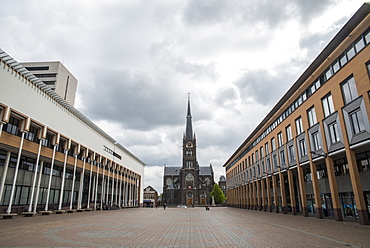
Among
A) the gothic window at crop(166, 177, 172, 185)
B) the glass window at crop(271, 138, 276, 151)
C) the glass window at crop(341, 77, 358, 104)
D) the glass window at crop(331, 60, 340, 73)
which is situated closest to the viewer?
the glass window at crop(341, 77, 358, 104)

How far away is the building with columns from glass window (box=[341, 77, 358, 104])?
3141cm

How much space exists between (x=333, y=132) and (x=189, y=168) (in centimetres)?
9230

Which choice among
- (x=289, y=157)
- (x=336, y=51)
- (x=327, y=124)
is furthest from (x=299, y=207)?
(x=336, y=51)

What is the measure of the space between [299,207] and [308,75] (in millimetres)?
19254

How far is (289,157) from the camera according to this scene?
108 ft

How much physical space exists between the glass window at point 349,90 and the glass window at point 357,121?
1200 mm

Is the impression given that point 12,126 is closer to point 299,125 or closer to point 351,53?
point 299,125

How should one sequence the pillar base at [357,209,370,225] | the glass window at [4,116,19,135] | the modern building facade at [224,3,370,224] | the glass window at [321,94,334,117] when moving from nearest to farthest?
1. the pillar base at [357,209,370,225]
2. the modern building facade at [224,3,370,224]
3. the glass window at [321,94,334,117]
4. the glass window at [4,116,19,135]

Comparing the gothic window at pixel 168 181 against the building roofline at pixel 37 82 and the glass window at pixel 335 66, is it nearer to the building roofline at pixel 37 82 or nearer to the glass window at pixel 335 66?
the building roofline at pixel 37 82

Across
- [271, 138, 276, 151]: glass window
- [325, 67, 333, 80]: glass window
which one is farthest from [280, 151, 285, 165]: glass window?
[325, 67, 333, 80]: glass window

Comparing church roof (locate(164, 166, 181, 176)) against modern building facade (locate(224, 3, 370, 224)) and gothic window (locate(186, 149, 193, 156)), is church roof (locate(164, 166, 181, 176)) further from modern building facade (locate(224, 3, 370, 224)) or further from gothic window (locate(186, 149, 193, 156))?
modern building facade (locate(224, 3, 370, 224))

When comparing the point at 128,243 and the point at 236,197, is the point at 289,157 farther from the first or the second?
the point at 236,197

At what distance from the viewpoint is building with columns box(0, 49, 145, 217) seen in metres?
26.1

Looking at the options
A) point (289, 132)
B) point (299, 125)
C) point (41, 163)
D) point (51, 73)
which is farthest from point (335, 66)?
point (51, 73)
